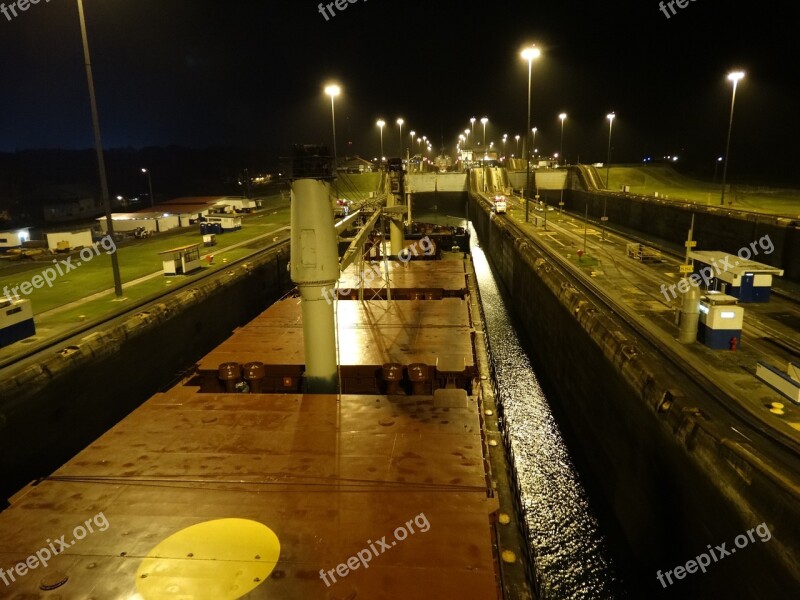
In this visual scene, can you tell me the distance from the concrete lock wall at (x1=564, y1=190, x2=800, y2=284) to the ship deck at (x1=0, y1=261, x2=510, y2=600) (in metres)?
25.7

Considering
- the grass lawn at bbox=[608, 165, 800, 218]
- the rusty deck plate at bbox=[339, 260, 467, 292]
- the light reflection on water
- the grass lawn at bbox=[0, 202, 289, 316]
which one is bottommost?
the light reflection on water

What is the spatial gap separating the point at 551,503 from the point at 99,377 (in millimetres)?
16497

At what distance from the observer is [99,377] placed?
17578 millimetres

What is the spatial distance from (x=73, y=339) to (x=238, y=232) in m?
32.6

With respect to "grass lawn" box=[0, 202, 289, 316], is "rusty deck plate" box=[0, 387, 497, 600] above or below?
below

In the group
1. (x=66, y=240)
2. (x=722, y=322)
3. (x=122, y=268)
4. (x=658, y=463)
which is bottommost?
(x=658, y=463)

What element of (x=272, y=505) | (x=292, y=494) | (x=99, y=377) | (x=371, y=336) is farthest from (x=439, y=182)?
(x=272, y=505)

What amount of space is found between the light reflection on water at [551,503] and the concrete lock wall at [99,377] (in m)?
13.2

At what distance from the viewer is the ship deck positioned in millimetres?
6809

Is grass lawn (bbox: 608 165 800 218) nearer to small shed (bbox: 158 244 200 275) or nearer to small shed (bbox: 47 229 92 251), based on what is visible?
small shed (bbox: 158 244 200 275)

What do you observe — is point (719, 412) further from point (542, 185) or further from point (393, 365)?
point (542, 185)

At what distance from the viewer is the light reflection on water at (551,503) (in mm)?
14133

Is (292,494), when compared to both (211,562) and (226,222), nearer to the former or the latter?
(211,562)

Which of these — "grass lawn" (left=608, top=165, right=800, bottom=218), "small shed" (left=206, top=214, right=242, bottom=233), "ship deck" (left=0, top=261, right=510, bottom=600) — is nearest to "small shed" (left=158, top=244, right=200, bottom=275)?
"ship deck" (left=0, top=261, right=510, bottom=600)
